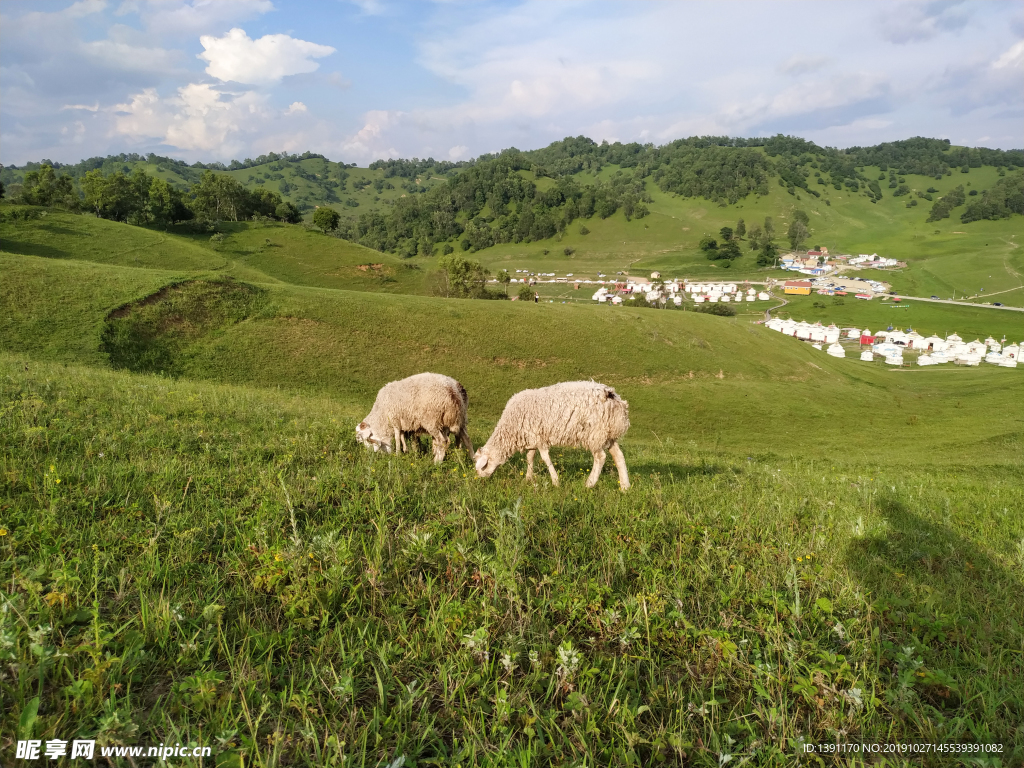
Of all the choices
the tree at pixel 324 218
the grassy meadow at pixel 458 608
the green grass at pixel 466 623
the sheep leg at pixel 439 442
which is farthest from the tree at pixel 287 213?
the green grass at pixel 466 623

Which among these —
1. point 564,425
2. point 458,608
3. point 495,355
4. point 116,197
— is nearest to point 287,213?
point 116,197

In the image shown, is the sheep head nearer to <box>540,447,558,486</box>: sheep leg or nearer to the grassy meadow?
the grassy meadow

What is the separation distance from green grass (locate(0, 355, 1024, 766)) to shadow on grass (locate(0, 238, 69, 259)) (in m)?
66.5

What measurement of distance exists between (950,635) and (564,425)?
21.8 feet

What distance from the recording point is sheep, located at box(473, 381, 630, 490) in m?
9.79

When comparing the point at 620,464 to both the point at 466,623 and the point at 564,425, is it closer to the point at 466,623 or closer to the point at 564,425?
the point at 564,425

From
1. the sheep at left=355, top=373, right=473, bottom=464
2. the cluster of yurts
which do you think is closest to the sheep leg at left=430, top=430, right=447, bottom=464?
the sheep at left=355, top=373, right=473, bottom=464

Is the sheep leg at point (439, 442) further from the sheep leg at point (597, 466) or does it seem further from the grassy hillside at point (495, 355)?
the grassy hillside at point (495, 355)

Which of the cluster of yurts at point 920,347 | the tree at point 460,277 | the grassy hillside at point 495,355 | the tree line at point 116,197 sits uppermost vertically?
the tree line at point 116,197

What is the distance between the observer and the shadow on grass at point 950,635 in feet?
9.99

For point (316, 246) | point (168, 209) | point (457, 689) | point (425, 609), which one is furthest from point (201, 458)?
point (168, 209)

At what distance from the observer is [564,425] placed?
32.5ft

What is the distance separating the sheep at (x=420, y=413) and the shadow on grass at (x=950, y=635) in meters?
8.27

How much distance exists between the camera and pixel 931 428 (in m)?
38.9
